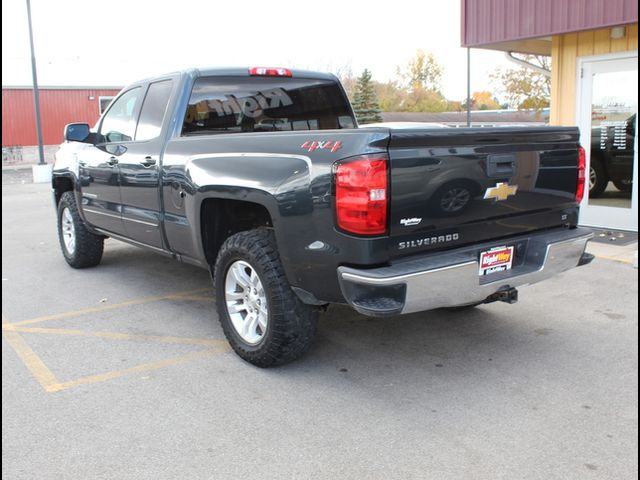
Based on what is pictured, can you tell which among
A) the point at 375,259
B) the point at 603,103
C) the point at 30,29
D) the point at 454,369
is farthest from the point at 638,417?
the point at 30,29

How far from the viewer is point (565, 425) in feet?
11.2

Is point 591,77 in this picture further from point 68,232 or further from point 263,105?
point 68,232

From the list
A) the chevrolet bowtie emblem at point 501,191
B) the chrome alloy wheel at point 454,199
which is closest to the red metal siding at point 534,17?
the chevrolet bowtie emblem at point 501,191

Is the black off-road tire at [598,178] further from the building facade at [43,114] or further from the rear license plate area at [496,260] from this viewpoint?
the building facade at [43,114]

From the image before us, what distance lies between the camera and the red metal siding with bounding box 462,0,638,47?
7598mm

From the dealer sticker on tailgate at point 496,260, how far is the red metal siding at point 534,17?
4.95 meters

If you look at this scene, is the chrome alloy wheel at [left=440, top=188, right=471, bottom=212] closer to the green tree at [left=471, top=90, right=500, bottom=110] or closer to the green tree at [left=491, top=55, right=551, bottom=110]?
the green tree at [left=491, top=55, right=551, bottom=110]

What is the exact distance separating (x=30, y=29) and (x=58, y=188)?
611 inches

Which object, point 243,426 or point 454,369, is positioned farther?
point 454,369

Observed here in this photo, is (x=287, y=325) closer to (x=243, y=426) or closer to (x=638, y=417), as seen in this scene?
(x=243, y=426)

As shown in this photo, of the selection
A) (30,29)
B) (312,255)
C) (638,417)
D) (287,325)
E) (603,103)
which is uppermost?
(30,29)

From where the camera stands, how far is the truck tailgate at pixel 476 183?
3451 mm

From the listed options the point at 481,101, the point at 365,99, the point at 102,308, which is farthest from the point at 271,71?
the point at 481,101

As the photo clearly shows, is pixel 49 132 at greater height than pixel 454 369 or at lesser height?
greater
